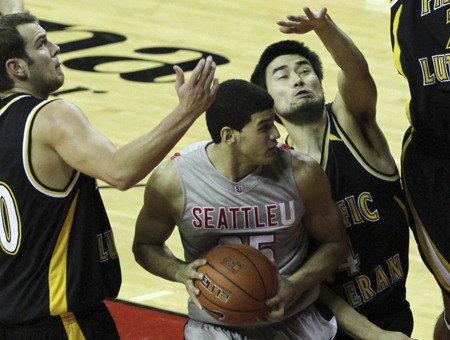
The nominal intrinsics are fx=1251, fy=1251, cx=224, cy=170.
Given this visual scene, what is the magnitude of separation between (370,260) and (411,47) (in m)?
0.99

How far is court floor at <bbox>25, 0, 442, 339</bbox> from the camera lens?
32.8 ft

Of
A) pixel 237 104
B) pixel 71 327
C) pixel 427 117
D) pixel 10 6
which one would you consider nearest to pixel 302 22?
pixel 237 104

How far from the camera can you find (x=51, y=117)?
496cm

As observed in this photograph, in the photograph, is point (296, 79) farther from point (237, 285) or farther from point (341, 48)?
point (237, 285)

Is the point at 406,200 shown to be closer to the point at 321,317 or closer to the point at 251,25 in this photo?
the point at 321,317

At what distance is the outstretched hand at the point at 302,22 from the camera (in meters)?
5.50

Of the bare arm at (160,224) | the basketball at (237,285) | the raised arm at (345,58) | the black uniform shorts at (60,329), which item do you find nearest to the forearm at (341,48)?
the raised arm at (345,58)

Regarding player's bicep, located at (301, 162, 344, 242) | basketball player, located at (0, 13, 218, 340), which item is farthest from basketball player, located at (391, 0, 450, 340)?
basketball player, located at (0, 13, 218, 340)

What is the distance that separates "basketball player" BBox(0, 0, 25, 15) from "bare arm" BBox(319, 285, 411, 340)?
2543mm

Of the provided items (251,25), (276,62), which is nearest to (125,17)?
(251,25)

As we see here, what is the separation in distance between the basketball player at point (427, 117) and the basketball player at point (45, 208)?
1.47 meters

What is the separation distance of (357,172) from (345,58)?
0.53 m

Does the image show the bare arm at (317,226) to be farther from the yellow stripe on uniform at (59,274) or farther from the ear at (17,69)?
the ear at (17,69)

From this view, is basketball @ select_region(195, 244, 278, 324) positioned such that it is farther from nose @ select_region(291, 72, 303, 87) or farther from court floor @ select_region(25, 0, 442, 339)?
court floor @ select_region(25, 0, 442, 339)
